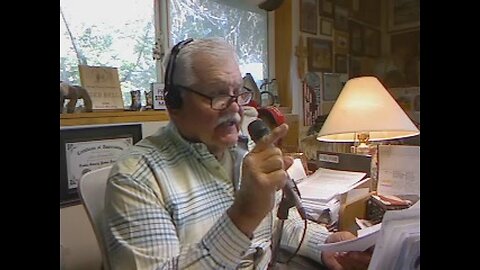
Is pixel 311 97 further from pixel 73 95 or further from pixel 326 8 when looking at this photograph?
pixel 73 95

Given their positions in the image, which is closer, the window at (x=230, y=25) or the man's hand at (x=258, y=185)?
the man's hand at (x=258, y=185)

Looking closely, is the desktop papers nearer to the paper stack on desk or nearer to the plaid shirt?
the paper stack on desk

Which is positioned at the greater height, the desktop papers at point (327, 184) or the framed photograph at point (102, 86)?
the framed photograph at point (102, 86)

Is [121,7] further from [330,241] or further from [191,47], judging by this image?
[330,241]

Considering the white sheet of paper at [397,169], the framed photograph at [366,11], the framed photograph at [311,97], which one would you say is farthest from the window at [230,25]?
the white sheet of paper at [397,169]

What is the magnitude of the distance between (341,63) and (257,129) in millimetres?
357

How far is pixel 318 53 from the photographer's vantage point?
2.58 ft

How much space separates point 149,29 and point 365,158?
54 centimetres

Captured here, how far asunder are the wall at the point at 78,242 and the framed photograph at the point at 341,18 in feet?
1.92

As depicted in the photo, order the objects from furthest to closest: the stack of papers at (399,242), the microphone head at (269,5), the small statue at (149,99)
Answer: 1. the microphone head at (269,5)
2. the small statue at (149,99)
3. the stack of papers at (399,242)

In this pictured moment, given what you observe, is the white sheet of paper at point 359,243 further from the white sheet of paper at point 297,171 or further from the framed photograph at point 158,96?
the framed photograph at point 158,96

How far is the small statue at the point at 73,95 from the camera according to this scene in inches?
21.7

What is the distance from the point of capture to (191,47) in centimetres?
60
